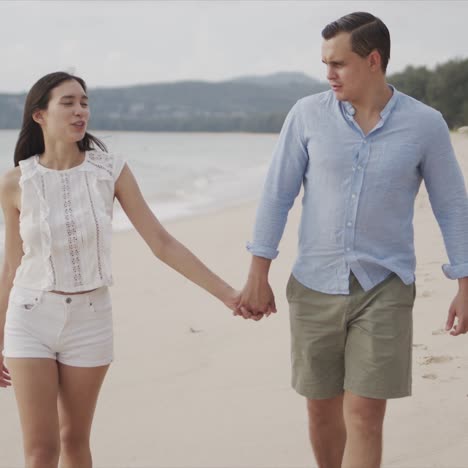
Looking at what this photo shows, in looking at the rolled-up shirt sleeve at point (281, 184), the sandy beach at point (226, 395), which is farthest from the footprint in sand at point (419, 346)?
the rolled-up shirt sleeve at point (281, 184)

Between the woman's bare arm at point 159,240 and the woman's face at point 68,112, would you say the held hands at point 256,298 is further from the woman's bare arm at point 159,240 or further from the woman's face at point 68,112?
the woman's face at point 68,112

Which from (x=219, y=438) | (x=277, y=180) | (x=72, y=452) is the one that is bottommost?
(x=219, y=438)

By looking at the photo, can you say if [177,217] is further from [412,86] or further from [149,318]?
[412,86]

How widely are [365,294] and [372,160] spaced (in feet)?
1.85

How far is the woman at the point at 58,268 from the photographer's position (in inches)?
132

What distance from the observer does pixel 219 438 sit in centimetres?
504

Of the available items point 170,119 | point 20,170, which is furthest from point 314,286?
point 170,119

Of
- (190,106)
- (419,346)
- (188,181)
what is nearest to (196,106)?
(190,106)

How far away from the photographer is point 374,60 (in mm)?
3523

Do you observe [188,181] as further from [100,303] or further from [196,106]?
[196,106]

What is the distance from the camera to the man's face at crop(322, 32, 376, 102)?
11.5 feet

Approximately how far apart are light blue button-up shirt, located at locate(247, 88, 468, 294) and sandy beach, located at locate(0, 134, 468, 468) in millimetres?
1481

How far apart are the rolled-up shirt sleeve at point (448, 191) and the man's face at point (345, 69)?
1.14ft

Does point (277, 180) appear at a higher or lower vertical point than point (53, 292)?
higher
